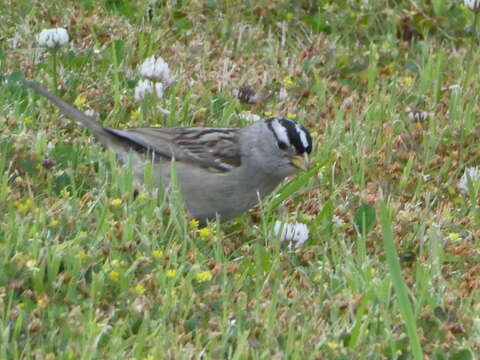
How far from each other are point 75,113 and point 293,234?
1.52m

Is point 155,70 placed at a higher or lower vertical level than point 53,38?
lower

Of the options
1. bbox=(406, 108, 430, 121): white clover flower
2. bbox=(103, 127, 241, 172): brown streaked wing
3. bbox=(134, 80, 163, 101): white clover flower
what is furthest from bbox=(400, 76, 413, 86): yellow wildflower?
bbox=(103, 127, 241, 172): brown streaked wing

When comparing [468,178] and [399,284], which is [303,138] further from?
[399,284]

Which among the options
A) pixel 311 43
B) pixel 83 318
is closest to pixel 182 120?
pixel 311 43

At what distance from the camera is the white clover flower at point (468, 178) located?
295 inches

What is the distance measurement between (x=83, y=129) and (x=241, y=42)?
226cm

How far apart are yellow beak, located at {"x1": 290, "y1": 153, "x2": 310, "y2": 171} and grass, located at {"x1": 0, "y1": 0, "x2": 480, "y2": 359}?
108mm

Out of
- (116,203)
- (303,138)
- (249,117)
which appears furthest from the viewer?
(249,117)

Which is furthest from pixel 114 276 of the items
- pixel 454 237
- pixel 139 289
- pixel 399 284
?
pixel 454 237

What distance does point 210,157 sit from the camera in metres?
7.08

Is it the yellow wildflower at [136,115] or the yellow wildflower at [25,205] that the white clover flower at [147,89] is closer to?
the yellow wildflower at [136,115]

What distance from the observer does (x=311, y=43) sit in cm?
964

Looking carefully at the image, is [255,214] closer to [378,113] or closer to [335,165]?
[335,165]

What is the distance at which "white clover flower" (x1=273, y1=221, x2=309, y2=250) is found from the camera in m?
6.43
